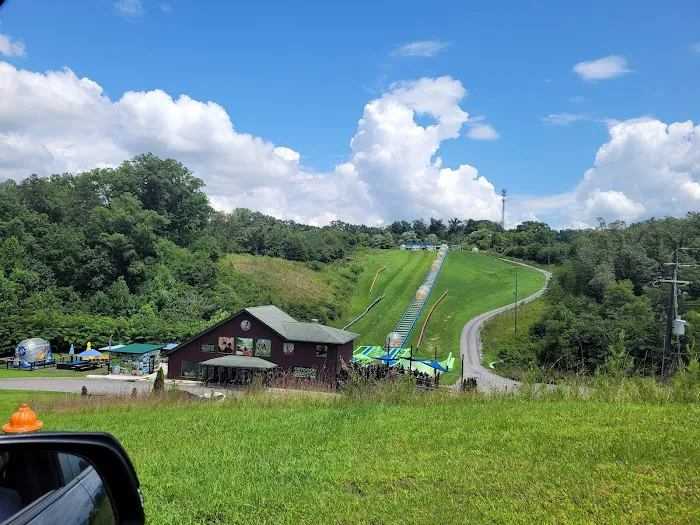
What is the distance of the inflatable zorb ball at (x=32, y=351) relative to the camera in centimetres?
3491

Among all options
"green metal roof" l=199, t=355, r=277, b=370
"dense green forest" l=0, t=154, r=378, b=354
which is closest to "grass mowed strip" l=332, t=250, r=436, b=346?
"dense green forest" l=0, t=154, r=378, b=354

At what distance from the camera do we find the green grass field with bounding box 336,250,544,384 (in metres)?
46.4

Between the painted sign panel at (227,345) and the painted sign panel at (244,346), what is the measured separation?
0.28 m

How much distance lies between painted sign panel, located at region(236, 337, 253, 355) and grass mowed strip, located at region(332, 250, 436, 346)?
53.4 ft

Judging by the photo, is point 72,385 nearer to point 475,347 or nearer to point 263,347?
point 263,347

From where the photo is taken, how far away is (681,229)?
5319 centimetres

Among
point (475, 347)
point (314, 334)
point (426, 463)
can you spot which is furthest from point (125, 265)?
point (426, 463)

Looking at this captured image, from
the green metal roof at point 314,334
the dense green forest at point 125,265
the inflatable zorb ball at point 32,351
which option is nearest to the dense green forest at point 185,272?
the dense green forest at point 125,265

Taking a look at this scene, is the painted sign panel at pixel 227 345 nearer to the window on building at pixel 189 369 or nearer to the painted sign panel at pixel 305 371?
the window on building at pixel 189 369

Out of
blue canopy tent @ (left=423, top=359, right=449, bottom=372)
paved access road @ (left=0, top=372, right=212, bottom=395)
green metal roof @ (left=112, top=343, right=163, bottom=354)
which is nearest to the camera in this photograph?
paved access road @ (left=0, top=372, right=212, bottom=395)

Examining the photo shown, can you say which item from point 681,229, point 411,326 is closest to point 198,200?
point 411,326

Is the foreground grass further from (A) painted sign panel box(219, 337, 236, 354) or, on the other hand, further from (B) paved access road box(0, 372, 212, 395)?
(A) painted sign panel box(219, 337, 236, 354)

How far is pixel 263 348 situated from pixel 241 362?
6.05 ft

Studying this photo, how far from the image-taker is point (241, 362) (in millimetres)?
29141
